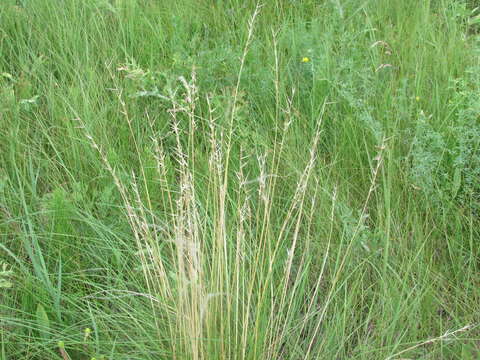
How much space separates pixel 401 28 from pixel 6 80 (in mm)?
1926

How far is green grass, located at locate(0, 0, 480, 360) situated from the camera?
5.75ft

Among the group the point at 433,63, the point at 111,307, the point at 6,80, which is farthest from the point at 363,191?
the point at 6,80

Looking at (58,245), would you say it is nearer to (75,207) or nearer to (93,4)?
(75,207)

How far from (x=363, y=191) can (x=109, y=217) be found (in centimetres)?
95

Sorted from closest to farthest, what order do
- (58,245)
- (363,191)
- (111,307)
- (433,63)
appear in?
(111,307) < (58,245) < (363,191) < (433,63)

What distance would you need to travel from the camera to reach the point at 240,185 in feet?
5.02

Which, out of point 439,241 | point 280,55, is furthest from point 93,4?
point 439,241

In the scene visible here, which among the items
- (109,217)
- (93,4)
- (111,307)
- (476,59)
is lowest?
(111,307)

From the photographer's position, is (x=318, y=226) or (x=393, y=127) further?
(x=393, y=127)

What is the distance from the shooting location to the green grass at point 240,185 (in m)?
1.75

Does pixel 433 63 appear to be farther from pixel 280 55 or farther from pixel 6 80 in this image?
pixel 6 80

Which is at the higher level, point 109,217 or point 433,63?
point 433,63

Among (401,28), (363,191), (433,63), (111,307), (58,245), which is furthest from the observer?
(401,28)

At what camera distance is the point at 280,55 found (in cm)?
298
